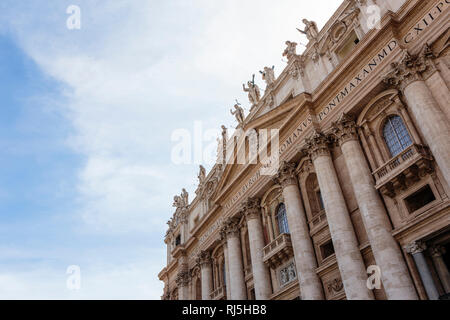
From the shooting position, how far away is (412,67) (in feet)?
58.9

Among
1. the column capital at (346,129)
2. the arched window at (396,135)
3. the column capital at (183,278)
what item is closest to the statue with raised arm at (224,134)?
the column capital at (183,278)

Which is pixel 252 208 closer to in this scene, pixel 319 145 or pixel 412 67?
pixel 319 145

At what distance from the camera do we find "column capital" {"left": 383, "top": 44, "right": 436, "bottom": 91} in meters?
17.6

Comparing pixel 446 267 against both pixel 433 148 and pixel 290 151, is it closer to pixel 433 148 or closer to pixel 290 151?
pixel 433 148

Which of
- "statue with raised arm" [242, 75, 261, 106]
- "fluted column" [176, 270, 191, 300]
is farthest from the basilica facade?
"fluted column" [176, 270, 191, 300]

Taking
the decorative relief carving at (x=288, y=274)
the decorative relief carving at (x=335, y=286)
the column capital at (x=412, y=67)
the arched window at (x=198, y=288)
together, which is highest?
the column capital at (x=412, y=67)

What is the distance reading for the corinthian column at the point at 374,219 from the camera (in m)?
15.8

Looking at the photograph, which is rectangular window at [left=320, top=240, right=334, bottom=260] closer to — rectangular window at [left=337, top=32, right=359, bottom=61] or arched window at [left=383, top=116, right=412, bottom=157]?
arched window at [left=383, top=116, right=412, bottom=157]

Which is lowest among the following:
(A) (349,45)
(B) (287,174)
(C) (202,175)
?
(B) (287,174)

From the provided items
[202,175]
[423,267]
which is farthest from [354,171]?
[202,175]

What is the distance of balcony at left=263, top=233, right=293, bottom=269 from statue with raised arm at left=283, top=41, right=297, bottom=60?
12338 millimetres

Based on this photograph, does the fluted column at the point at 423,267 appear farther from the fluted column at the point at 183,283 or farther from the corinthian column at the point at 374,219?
the fluted column at the point at 183,283

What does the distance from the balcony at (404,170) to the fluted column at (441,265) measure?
2.95m

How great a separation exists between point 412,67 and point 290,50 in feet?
36.5
